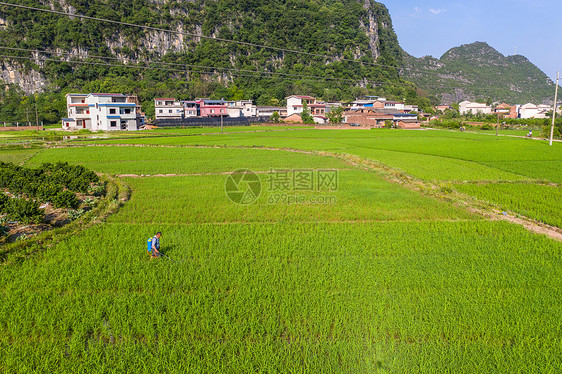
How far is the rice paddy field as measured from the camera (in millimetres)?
4574

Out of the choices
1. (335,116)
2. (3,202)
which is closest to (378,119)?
(335,116)

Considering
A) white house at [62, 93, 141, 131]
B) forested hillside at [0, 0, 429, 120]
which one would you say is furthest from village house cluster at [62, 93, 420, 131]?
forested hillside at [0, 0, 429, 120]

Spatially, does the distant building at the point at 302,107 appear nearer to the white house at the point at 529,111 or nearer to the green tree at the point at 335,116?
the green tree at the point at 335,116

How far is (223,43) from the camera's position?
97688mm

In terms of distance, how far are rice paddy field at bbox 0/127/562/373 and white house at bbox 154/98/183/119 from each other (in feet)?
171

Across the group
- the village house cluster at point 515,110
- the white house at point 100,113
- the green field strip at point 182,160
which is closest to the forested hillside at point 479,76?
the village house cluster at point 515,110

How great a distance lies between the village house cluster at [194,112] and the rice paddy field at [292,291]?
41179 mm

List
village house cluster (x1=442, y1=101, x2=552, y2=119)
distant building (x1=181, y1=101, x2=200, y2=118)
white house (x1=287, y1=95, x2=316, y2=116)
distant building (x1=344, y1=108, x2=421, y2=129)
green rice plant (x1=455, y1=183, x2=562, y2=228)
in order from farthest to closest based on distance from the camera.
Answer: village house cluster (x1=442, y1=101, x2=552, y2=119) < white house (x1=287, y1=95, x2=316, y2=116) < distant building (x1=181, y1=101, x2=200, y2=118) < distant building (x1=344, y1=108, x2=421, y2=129) < green rice plant (x1=455, y1=183, x2=562, y2=228)

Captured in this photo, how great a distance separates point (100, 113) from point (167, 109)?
1434cm

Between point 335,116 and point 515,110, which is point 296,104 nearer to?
point 335,116

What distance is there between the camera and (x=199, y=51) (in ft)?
308

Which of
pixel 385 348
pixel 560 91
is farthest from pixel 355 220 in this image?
pixel 560 91

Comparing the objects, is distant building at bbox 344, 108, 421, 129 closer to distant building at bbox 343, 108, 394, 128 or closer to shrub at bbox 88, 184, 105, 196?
distant building at bbox 343, 108, 394, 128

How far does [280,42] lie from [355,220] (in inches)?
4196
